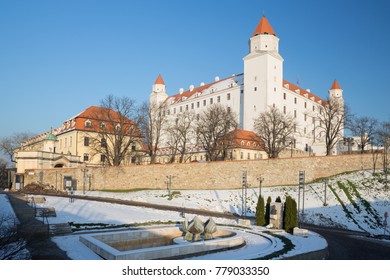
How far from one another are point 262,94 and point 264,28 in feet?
38.8

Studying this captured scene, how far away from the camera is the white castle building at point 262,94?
64.2 metres

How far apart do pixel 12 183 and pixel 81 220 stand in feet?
101

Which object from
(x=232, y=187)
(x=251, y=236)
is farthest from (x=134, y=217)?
(x=232, y=187)

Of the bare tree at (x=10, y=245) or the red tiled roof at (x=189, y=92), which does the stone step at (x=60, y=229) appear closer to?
the bare tree at (x=10, y=245)

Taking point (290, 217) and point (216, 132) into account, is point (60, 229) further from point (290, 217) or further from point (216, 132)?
point (216, 132)

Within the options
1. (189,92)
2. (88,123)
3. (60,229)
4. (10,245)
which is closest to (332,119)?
(88,123)

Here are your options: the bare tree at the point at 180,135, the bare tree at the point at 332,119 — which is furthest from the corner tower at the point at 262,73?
the bare tree at the point at 332,119

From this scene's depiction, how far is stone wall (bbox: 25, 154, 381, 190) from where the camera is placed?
34.9m

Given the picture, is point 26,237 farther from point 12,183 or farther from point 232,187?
point 12,183

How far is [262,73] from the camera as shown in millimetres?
64188

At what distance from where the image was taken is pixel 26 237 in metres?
9.73

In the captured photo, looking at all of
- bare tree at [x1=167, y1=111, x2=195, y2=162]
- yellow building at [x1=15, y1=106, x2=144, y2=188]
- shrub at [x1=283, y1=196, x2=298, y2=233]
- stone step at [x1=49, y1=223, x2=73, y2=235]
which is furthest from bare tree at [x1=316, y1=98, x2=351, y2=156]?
stone step at [x1=49, y1=223, x2=73, y2=235]

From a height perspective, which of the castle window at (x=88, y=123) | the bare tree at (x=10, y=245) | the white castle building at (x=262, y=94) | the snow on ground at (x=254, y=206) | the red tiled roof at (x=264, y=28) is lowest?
the snow on ground at (x=254, y=206)
